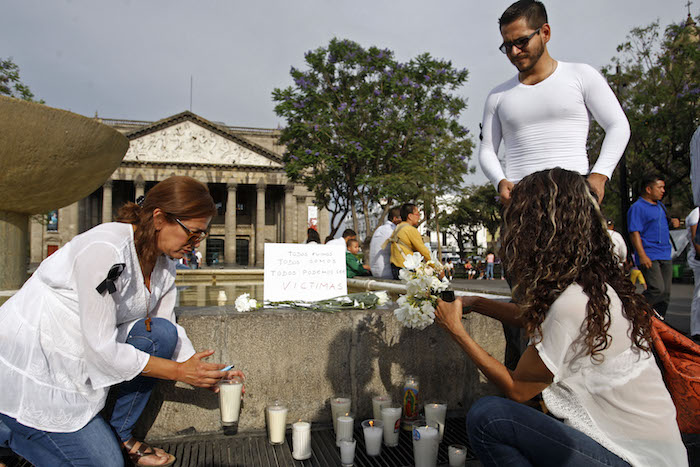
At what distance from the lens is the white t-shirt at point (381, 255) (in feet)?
24.3

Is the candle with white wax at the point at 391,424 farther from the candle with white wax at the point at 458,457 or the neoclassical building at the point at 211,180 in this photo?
the neoclassical building at the point at 211,180

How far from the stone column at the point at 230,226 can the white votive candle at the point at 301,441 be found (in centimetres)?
4828

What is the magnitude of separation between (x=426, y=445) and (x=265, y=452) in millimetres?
871

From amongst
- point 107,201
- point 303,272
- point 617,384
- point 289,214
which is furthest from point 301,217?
point 617,384

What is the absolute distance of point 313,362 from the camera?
309cm

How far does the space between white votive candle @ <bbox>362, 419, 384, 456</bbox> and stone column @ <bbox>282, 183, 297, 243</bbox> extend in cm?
4851

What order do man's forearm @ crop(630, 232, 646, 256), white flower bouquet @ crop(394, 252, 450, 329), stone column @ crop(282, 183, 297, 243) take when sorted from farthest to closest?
stone column @ crop(282, 183, 297, 243), man's forearm @ crop(630, 232, 646, 256), white flower bouquet @ crop(394, 252, 450, 329)

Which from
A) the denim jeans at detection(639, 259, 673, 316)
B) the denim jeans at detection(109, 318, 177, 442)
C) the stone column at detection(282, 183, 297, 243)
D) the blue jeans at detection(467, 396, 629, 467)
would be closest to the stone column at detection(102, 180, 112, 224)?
the stone column at detection(282, 183, 297, 243)

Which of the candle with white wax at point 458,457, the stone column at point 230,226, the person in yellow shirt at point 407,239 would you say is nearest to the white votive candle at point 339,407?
the candle with white wax at point 458,457

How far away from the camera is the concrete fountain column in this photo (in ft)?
11.6

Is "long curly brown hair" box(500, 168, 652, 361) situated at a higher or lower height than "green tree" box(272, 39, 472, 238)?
lower

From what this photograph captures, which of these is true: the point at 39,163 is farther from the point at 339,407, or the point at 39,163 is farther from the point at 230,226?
the point at 230,226

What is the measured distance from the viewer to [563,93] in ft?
9.41

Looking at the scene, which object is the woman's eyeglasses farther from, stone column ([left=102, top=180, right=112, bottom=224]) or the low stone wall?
stone column ([left=102, top=180, right=112, bottom=224])
